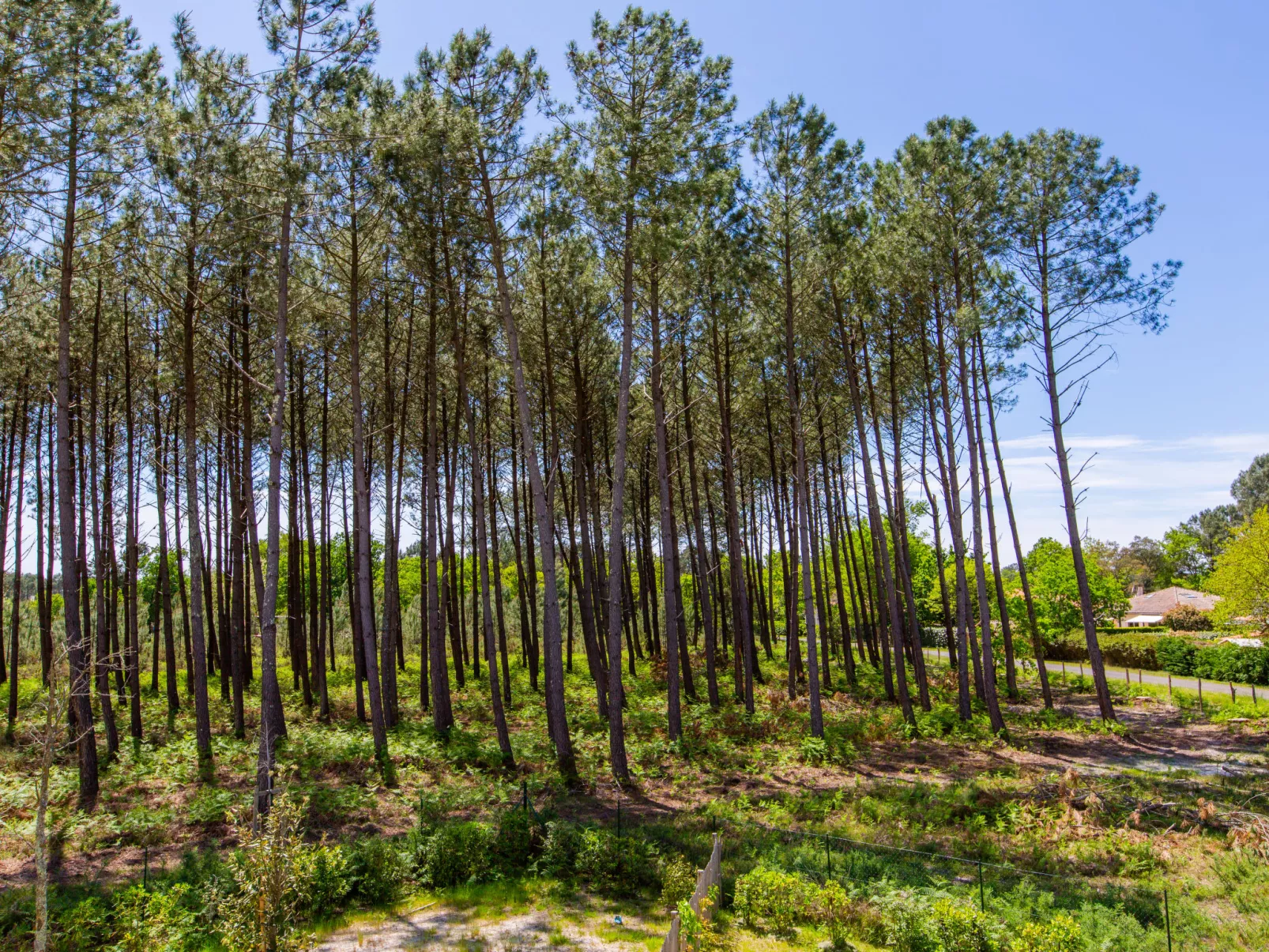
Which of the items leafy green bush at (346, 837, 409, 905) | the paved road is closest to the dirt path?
leafy green bush at (346, 837, 409, 905)

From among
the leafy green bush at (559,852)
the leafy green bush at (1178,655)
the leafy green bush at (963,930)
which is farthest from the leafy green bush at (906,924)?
the leafy green bush at (1178,655)

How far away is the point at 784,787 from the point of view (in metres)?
13.3

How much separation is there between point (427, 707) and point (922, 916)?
14.7 metres

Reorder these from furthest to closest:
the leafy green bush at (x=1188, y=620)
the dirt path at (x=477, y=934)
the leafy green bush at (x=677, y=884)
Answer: the leafy green bush at (x=1188, y=620) → the leafy green bush at (x=677, y=884) → the dirt path at (x=477, y=934)

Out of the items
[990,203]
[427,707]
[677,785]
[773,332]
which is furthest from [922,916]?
[990,203]

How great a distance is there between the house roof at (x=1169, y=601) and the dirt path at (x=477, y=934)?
5070 centimetres

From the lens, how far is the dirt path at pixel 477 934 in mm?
7676

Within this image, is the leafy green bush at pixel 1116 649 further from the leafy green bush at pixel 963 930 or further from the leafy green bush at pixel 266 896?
the leafy green bush at pixel 266 896

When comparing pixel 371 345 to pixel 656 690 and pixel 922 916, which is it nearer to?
pixel 656 690

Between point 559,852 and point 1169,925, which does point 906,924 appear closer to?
point 1169,925

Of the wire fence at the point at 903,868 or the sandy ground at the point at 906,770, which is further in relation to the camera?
the sandy ground at the point at 906,770

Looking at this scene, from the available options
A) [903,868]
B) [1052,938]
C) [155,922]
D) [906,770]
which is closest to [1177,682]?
[906,770]

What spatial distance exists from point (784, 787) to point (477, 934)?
22.8ft

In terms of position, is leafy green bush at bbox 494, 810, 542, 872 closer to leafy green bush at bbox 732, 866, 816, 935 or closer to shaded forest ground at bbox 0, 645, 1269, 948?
shaded forest ground at bbox 0, 645, 1269, 948
